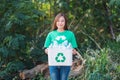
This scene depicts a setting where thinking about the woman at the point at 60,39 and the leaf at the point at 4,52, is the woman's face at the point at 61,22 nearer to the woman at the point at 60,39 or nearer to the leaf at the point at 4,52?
the woman at the point at 60,39

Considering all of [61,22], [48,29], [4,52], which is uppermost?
[61,22]

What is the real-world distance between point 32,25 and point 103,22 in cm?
219

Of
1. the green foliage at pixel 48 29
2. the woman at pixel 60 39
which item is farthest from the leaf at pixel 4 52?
the woman at pixel 60 39

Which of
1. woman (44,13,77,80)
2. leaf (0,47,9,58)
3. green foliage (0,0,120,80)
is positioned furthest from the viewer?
leaf (0,47,9,58)

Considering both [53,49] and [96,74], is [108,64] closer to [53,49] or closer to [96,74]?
[96,74]

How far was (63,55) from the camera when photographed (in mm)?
6605

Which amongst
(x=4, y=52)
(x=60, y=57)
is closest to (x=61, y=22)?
(x=60, y=57)

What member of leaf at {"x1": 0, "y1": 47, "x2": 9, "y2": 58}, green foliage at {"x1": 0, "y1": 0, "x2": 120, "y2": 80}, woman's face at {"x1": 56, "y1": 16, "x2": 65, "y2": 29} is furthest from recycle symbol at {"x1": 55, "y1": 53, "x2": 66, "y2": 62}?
leaf at {"x1": 0, "y1": 47, "x2": 9, "y2": 58}

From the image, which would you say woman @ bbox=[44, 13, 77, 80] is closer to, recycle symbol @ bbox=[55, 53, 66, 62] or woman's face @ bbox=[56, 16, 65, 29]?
woman's face @ bbox=[56, 16, 65, 29]

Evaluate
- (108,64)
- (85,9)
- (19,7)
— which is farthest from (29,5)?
(108,64)

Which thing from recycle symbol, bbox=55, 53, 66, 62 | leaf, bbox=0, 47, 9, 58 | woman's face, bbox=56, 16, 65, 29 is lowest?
leaf, bbox=0, 47, 9, 58

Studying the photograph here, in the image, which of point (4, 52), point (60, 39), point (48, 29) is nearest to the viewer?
point (60, 39)

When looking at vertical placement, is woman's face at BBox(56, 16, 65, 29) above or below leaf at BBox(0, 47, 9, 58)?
above

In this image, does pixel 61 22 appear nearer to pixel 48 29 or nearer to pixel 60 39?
pixel 60 39
